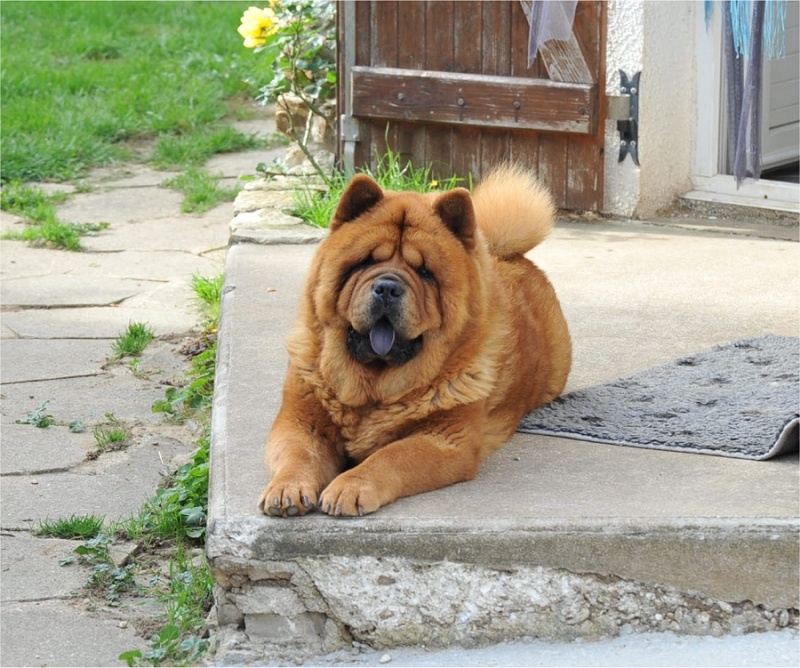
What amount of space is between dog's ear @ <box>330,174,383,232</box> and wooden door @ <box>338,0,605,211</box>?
11.8 ft

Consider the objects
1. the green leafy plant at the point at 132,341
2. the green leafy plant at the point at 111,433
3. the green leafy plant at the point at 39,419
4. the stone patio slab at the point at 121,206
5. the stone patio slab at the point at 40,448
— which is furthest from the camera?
the stone patio slab at the point at 121,206

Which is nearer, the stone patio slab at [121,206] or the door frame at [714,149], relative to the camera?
the door frame at [714,149]

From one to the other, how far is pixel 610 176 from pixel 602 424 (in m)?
3.38

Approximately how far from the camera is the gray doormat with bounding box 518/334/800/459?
3506 mm

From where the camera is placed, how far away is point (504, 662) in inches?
114

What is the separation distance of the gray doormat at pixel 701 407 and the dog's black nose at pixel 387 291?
85 centimetres

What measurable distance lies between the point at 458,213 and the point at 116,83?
8681 millimetres

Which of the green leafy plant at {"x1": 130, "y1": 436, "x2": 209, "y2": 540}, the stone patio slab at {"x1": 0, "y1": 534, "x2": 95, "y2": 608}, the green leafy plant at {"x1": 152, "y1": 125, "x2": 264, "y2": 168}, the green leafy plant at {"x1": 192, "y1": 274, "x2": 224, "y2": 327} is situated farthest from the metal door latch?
the green leafy plant at {"x1": 152, "y1": 125, "x2": 264, "y2": 168}

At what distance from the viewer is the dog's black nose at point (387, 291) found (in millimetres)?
3057

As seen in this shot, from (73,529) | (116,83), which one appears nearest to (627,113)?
(73,529)

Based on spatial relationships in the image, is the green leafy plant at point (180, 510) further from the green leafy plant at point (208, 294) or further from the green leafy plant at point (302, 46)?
the green leafy plant at point (302, 46)

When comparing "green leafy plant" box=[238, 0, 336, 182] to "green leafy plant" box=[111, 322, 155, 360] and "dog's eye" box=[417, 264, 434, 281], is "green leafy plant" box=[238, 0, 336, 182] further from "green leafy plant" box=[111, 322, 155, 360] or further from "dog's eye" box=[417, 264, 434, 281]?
"dog's eye" box=[417, 264, 434, 281]

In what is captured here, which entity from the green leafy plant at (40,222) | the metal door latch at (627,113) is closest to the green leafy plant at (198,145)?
the green leafy plant at (40,222)

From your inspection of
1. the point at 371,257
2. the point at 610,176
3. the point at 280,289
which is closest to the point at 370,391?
the point at 371,257
